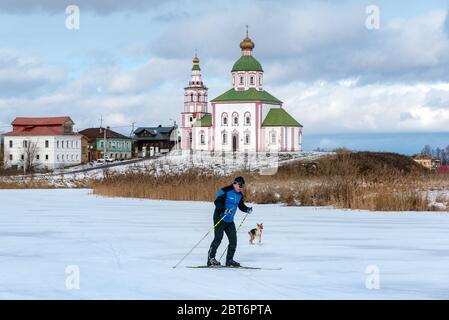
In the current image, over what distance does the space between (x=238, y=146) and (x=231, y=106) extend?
5.05m

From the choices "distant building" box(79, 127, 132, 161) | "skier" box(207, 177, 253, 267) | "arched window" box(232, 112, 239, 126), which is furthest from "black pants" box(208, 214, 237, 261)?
"distant building" box(79, 127, 132, 161)

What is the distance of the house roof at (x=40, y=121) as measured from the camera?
4230 inches

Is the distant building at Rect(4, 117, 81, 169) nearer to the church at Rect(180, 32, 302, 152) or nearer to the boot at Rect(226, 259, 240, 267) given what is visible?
the church at Rect(180, 32, 302, 152)

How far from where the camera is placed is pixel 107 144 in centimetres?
12006

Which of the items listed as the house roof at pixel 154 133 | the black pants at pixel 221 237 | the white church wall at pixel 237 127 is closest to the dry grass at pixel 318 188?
the black pants at pixel 221 237

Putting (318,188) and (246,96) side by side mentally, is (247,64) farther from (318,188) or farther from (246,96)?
(318,188)

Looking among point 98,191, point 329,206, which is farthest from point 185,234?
point 98,191

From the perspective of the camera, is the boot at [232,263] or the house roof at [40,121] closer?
the boot at [232,263]

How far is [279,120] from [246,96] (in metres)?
5.06

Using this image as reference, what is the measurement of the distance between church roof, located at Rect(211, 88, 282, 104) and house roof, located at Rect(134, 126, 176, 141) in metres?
31.1

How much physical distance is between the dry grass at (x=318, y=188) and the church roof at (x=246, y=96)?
214 feet

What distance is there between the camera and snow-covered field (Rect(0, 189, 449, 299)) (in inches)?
393

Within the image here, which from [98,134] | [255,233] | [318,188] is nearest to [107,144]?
[98,134]

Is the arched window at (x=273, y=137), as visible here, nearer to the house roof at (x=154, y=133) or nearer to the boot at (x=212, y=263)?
the house roof at (x=154, y=133)
